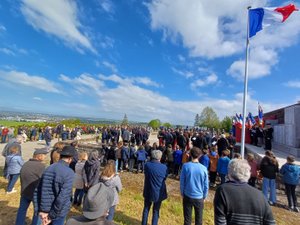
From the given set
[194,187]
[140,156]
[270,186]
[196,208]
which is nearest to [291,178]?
[270,186]

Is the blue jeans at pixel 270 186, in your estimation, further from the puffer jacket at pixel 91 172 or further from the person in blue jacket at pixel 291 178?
the puffer jacket at pixel 91 172

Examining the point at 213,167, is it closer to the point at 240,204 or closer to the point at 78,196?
the point at 78,196

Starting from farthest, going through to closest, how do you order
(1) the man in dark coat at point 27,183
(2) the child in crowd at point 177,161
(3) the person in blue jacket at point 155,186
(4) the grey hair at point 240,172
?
(2) the child in crowd at point 177,161 < (3) the person in blue jacket at point 155,186 < (1) the man in dark coat at point 27,183 < (4) the grey hair at point 240,172

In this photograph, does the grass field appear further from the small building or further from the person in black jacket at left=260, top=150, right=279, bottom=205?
the small building

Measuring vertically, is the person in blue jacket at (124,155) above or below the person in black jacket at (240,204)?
below

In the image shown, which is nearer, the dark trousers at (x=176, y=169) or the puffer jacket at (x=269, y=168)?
the puffer jacket at (x=269, y=168)

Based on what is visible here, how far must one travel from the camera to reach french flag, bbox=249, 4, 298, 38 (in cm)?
902

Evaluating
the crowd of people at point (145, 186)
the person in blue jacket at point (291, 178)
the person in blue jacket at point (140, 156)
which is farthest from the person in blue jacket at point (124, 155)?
the person in blue jacket at point (291, 178)

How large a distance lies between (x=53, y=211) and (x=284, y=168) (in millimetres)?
6765

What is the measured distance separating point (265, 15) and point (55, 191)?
10750mm

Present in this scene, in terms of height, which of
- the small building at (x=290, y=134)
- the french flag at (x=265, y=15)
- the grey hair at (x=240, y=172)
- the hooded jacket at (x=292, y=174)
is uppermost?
the french flag at (x=265, y=15)

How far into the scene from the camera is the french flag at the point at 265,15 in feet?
29.6

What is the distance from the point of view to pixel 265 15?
9.60 metres

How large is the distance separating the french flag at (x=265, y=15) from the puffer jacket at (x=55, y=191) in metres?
10.3
